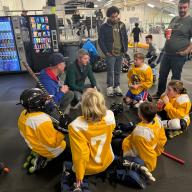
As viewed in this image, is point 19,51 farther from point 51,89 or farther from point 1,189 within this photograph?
point 1,189

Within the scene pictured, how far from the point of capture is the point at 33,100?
68.7 inches

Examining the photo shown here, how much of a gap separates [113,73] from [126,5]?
1700 centimetres

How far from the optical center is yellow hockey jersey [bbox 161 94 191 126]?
96.8 inches

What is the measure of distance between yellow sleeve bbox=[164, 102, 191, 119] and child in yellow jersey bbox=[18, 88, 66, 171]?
1.43 m

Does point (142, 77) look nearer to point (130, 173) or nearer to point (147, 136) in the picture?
point (147, 136)

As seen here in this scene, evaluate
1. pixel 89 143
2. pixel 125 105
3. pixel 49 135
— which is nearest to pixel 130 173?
pixel 89 143

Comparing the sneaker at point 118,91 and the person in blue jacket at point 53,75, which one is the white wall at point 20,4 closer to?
the sneaker at point 118,91

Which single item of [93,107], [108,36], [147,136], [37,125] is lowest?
[147,136]

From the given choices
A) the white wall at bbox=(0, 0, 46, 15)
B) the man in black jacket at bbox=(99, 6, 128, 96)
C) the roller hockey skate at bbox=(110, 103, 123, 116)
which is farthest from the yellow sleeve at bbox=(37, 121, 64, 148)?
the white wall at bbox=(0, 0, 46, 15)

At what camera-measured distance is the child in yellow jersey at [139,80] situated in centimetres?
314

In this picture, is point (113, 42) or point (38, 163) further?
point (113, 42)

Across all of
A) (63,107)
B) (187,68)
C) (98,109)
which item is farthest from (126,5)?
(98,109)

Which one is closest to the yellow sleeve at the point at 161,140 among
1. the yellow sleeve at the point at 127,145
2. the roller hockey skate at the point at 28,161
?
the yellow sleeve at the point at 127,145

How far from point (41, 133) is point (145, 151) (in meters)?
0.96
